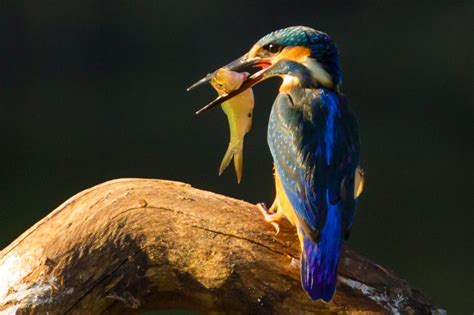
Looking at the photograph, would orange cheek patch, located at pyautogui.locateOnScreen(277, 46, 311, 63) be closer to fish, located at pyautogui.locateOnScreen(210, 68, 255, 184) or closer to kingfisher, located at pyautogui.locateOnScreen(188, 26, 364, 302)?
kingfisher, located at pyautogui.locateOnScreen(188, 26, 364, 302)

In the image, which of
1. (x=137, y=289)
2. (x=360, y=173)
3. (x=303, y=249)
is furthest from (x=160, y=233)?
(x=360, y=173)

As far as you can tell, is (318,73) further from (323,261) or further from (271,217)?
(323,261)

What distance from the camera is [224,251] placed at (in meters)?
2.12

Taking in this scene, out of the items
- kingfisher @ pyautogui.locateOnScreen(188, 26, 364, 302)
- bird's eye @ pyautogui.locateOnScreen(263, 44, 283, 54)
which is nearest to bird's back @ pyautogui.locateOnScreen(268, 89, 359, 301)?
kingfisher @ pyautogui.locateOnScreen(188, 26, 364, 302)

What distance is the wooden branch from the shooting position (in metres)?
2.07

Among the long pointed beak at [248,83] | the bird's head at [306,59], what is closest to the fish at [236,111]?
the long pointed beak at [248,83]

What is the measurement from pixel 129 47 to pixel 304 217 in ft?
15.2

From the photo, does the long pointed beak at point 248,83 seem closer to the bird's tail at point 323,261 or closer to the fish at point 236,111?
the fish at point 236,111

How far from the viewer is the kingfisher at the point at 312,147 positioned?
2082 millimetres

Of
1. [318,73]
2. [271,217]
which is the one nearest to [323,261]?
[271,217]

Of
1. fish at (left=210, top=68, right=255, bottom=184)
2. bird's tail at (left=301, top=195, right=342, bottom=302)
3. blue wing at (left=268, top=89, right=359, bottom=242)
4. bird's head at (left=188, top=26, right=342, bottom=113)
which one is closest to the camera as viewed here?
bird's tail at (left=301, top=195, right=342, bottom=302)

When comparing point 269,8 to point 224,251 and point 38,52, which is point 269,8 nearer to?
point 38,52

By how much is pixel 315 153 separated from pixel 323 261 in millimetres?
242

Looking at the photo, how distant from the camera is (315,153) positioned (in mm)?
2176
